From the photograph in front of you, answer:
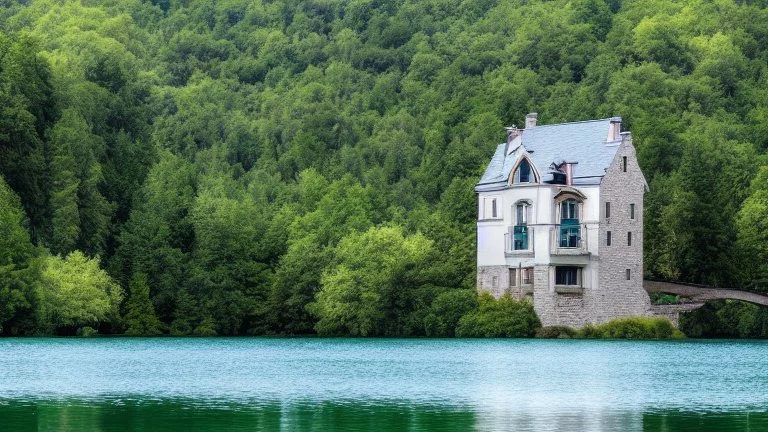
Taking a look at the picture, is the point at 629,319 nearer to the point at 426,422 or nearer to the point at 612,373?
the point at 612,373

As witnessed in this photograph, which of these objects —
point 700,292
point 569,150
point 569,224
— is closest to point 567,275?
point 569,224

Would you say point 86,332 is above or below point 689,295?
below

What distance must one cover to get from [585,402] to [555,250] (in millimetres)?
47449

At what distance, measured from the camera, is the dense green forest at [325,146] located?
306 ft

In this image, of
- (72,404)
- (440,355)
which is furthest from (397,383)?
(440,355)

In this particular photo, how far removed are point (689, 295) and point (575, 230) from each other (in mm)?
7154

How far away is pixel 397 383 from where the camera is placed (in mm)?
51656

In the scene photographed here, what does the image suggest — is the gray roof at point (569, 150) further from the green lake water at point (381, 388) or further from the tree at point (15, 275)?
the tree at point (15, 275)

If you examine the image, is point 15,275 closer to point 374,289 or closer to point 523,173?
point 374,289

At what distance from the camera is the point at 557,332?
294 feet

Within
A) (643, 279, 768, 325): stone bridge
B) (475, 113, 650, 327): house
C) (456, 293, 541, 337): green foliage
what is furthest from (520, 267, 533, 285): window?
(643, 279, 768, 325): stone bridge

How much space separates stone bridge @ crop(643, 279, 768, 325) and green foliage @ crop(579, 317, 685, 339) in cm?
91

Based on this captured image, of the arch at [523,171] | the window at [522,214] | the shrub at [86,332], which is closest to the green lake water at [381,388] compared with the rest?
the shrub at [86,332]

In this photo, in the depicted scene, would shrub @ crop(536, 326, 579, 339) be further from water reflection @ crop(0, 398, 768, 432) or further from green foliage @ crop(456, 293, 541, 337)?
water reflection @ crop(0, 398, 768, 432)
